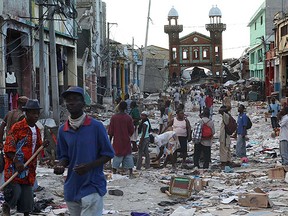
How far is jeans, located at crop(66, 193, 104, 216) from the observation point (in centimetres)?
480

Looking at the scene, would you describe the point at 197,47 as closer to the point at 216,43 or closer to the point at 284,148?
the point at 216,43

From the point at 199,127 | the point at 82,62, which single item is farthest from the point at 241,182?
the point at 82,62

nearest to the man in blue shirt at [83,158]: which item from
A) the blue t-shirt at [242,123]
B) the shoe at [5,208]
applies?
the shoe at [5,208]

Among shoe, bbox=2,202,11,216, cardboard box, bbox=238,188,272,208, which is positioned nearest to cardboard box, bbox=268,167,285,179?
cardboard box, bbox=238,188,272,208

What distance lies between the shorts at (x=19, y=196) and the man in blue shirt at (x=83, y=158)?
183 cm

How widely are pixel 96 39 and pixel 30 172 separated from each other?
33357 mm

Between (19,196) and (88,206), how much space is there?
2.16 m

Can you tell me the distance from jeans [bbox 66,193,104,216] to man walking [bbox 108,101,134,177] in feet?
19.5

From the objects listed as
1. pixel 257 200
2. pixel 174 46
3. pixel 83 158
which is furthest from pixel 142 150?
pixel 174 46

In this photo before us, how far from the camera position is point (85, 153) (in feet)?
16.1

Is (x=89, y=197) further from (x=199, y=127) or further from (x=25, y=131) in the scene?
(x=199, y=127)

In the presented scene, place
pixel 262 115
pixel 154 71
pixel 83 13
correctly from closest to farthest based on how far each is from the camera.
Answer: pixel 262 115
pixel 83 13
pixel 154 71

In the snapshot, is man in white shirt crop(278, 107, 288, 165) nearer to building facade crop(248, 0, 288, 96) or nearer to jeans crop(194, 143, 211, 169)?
jeans crop(194, 143, 211, 169)

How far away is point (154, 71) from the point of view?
6769cm
